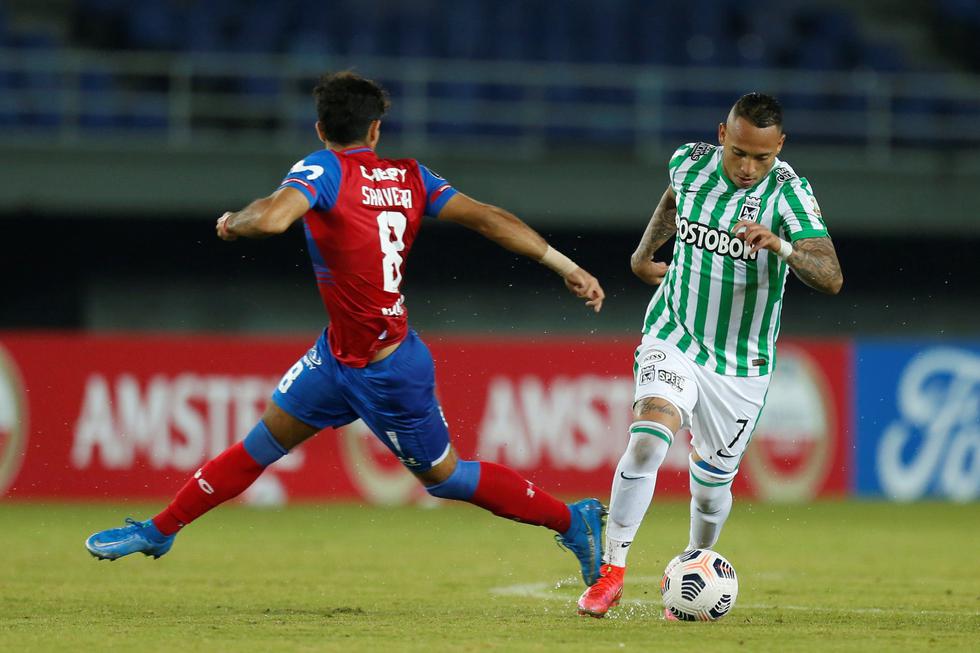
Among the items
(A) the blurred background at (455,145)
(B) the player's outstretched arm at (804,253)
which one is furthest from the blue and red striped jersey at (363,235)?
(A) the blurred background at (455,145)

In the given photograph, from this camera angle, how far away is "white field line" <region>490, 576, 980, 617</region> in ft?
24.6

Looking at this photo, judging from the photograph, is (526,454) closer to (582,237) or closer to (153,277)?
(582,237)

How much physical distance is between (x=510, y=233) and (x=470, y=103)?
12.1 meters

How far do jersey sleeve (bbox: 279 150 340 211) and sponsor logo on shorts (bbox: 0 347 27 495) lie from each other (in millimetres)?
8529

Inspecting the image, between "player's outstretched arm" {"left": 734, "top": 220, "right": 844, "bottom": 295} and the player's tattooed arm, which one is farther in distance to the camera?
the player's tattooed arm

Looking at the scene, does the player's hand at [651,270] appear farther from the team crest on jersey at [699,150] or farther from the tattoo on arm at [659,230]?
the team crest on jersey at [699,150]

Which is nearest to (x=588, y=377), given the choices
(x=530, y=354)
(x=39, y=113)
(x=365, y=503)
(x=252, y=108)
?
(x=530, y=354)

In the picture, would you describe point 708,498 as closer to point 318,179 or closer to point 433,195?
point 433,195

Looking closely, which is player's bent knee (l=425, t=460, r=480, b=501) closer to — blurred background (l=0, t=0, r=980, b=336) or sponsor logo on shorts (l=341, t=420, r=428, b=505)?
sponsor logo on shorts (l=341, t=420, r=428, b=505)

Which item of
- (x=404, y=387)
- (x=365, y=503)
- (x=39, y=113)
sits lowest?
(x=365, y=503)

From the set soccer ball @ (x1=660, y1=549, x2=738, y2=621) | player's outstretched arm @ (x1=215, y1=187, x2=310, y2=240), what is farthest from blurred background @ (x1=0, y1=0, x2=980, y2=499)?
player's outstretched arm @ (x1=215, y1=187, x2=310, y2=240)

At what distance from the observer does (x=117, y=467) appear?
14.6 metres

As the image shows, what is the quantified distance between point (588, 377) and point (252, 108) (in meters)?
5.75

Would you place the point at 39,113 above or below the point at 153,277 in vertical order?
above
